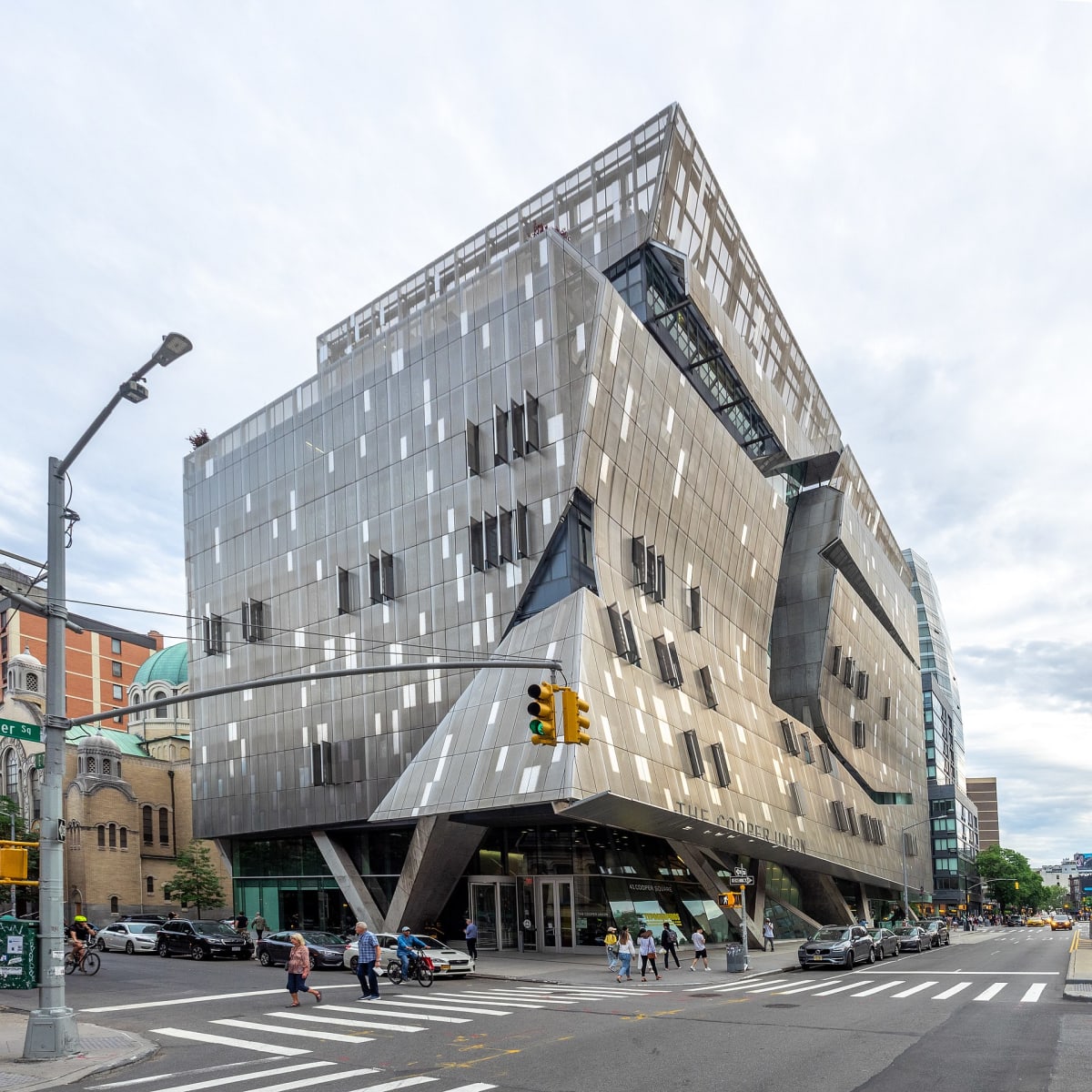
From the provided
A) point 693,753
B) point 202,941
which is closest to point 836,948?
point 693,753

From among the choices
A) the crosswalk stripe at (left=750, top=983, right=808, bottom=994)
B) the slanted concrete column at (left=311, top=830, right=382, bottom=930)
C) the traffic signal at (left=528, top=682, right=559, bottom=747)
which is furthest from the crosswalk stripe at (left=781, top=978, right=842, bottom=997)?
the slanted concrete column at (left=311, top=830, right=382, bottom=930)

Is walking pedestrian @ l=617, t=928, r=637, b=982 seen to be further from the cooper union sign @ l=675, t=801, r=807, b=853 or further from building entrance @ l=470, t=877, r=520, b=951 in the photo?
building entrance @ l=470, t=877, r=520, b=951

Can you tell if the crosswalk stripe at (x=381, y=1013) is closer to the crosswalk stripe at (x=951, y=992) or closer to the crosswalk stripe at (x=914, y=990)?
the crosswalk stripe at (x=914, y=990)

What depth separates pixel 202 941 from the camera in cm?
4144

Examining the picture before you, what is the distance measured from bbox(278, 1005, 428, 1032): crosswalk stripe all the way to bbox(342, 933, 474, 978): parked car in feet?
25.9

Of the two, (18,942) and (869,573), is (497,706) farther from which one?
(869,573)

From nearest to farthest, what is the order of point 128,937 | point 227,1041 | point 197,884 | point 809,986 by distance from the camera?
point 227,1041 < point 809,986 < point 128,937 < point 197,884

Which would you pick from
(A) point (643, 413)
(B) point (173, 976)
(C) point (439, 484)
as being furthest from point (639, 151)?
(B) point (173, 976)

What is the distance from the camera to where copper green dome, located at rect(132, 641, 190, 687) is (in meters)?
105

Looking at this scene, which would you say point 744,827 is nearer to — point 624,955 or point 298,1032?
point 624,955

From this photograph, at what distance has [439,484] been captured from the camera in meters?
45.5

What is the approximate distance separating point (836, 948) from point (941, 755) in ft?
361

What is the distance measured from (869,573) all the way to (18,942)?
2732 inches

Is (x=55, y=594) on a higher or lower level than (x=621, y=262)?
lower
